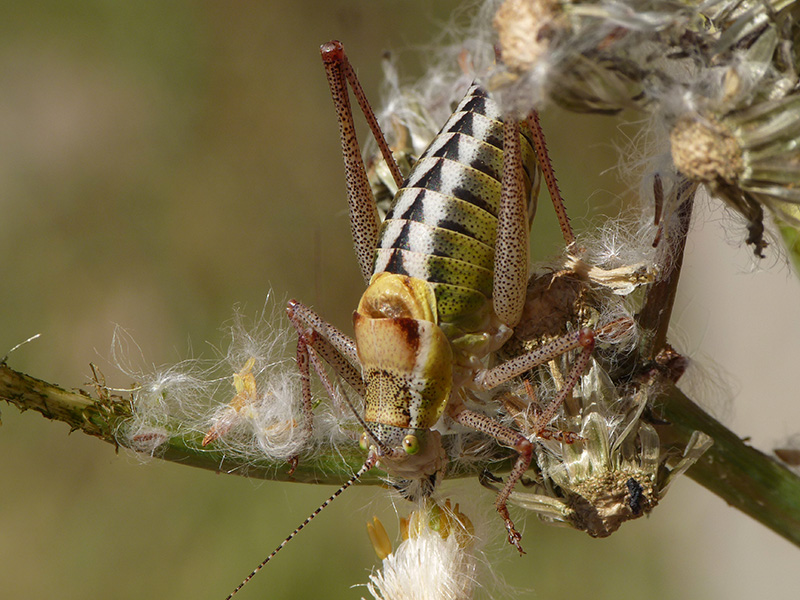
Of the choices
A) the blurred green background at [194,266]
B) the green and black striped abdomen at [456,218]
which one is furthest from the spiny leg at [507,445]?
the blurred green background at [194,266]

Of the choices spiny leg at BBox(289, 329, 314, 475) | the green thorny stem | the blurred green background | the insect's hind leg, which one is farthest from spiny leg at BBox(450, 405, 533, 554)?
the blurred green background

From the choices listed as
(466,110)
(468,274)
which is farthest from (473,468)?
(466,110)

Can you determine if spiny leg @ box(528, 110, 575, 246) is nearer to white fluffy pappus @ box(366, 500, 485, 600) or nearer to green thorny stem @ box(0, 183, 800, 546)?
green thorny stem @ box(0, 183, 800, 546)

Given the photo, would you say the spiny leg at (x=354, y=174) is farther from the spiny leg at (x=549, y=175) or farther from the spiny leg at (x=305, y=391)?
the spiny leg at (x=549, y=175)

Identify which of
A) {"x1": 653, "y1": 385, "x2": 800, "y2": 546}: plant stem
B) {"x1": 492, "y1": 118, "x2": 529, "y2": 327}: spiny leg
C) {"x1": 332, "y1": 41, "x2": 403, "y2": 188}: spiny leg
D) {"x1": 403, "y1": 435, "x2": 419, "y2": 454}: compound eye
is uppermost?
{"x1": 332, "y1": 41, "x2": 403, "y2": 188}: spiny leg

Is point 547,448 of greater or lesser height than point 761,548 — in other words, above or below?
above

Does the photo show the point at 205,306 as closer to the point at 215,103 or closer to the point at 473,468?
the point at 215,103
